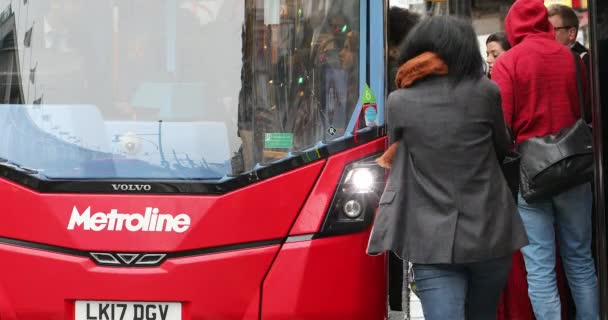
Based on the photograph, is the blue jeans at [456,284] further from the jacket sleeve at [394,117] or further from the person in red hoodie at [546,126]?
the person in red hoodie at [546,126]

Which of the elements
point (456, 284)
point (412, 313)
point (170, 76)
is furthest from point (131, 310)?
point (412, 313)

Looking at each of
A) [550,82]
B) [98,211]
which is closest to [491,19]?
[550,82]

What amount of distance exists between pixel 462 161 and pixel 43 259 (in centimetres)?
193

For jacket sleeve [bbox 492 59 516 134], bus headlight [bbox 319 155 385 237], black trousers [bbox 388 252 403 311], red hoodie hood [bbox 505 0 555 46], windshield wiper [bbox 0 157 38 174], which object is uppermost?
red hoodie hood [bbox 505 0 555 46]

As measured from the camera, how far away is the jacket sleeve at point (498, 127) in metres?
3.68

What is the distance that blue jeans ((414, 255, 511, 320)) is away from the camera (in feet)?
11.9

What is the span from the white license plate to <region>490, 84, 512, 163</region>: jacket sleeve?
1579mm

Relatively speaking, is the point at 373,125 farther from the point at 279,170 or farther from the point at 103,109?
the point at 103,109

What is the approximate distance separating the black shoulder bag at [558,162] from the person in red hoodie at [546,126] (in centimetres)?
8

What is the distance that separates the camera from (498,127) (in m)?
3.69

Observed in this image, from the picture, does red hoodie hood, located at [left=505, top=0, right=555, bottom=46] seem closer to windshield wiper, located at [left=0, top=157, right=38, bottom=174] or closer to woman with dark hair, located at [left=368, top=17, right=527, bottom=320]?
woman with dark hair, located at [left=368, top=17, right=527, bottom=320]

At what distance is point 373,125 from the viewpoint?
14.6 feet

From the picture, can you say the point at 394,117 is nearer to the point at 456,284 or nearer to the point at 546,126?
the point at 456,284

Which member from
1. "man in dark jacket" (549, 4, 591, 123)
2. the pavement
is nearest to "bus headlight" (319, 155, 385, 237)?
the pavement
